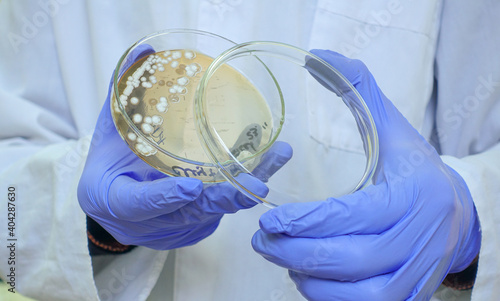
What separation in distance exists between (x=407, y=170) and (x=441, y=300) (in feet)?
1.01

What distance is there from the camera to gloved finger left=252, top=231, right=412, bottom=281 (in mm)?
582

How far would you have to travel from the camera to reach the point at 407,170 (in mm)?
675

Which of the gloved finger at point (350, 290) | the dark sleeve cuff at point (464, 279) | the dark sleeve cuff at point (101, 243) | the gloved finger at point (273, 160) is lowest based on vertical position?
the dark sleeve cuff at point (101, 243)

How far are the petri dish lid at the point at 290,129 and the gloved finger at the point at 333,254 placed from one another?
58 millimetres

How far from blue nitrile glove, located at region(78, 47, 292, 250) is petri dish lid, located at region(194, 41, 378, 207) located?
0.05 feet

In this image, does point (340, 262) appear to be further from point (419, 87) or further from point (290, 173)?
point (419, 87)

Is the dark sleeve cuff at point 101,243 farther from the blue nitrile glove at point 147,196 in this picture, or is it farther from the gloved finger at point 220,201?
the gloved finger at point 220,201

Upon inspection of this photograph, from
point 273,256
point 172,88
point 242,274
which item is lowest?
point 242,274

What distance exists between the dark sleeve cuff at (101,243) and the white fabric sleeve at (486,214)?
2.01 feet

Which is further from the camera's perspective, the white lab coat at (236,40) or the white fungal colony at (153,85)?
the white lab coat at (236,40)

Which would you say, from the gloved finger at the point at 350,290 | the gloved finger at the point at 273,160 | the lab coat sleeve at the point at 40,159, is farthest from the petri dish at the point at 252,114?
the lab coat sleeve at the point at 40,159

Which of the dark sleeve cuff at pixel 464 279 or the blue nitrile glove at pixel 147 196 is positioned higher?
the blue nitrile glove at pixel 147 196

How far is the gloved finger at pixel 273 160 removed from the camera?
63 cm

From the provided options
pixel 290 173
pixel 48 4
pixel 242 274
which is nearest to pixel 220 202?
pixel 290 173
